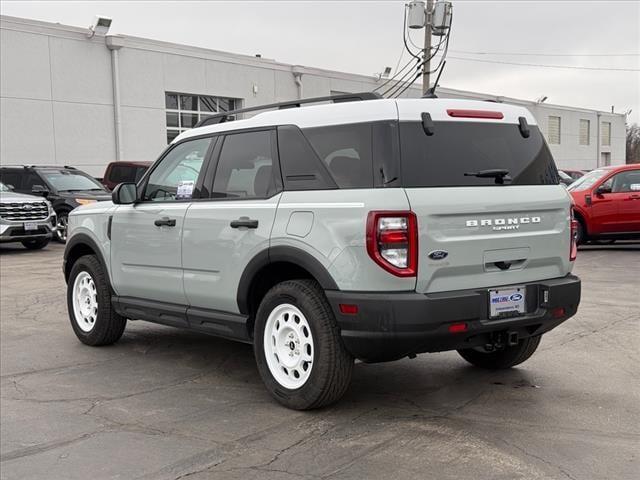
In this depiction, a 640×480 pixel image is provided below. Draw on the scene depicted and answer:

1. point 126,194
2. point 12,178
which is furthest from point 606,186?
point 12,178

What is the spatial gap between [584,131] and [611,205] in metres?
41.6

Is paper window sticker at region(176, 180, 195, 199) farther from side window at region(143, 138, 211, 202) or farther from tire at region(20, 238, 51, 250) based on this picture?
tire at region(20, 238, 51, 250)

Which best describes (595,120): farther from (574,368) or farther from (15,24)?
(574,368)

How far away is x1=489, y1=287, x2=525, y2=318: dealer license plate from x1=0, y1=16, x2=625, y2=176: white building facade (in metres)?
19.7

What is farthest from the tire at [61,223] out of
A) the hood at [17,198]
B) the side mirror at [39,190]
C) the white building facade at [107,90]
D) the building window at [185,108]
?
the building window at [185,108]

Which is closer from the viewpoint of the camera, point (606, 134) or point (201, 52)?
point (201, 52)

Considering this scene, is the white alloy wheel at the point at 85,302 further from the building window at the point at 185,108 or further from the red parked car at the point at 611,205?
the building window at the point at 185,108

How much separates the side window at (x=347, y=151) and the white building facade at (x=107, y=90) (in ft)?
61.7

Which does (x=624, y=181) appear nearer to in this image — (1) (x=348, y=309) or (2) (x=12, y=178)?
(1) (x=348, y=309)

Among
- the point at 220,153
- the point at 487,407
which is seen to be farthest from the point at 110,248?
the point at 487,407

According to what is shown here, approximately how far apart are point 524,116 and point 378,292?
1813mm

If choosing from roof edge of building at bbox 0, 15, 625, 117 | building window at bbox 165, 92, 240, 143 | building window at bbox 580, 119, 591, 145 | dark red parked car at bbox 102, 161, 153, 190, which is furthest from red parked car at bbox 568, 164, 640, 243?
building window at bbox 580, 119, 591, 145

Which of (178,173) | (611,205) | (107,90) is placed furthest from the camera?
(107,90)

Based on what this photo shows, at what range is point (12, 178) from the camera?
17344mm
